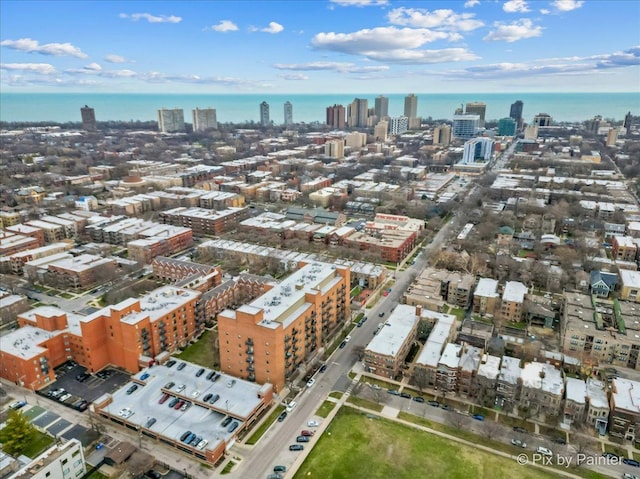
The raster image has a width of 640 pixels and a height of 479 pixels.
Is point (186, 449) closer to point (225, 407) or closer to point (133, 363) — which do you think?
point (225, 407)

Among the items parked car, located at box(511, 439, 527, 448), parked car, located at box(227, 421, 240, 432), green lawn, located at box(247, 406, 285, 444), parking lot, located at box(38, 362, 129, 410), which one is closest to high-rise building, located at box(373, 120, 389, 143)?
parking lot, located at box(38, 362, 129, 410)

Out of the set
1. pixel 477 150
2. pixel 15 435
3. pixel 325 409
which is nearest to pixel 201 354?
pixel 325 409

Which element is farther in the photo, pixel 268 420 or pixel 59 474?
pixel 268 420

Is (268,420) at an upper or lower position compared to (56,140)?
lower

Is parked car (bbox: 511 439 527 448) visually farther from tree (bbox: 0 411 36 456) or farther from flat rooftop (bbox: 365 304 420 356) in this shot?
tree (bbox: 0 411 36 456)

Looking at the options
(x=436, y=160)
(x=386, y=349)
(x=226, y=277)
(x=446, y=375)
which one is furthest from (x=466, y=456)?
(x=436, y=160)

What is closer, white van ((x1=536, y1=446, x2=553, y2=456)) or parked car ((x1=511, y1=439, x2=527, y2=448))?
white van ((x1=536, y1=446, x2=553, y2=456))
